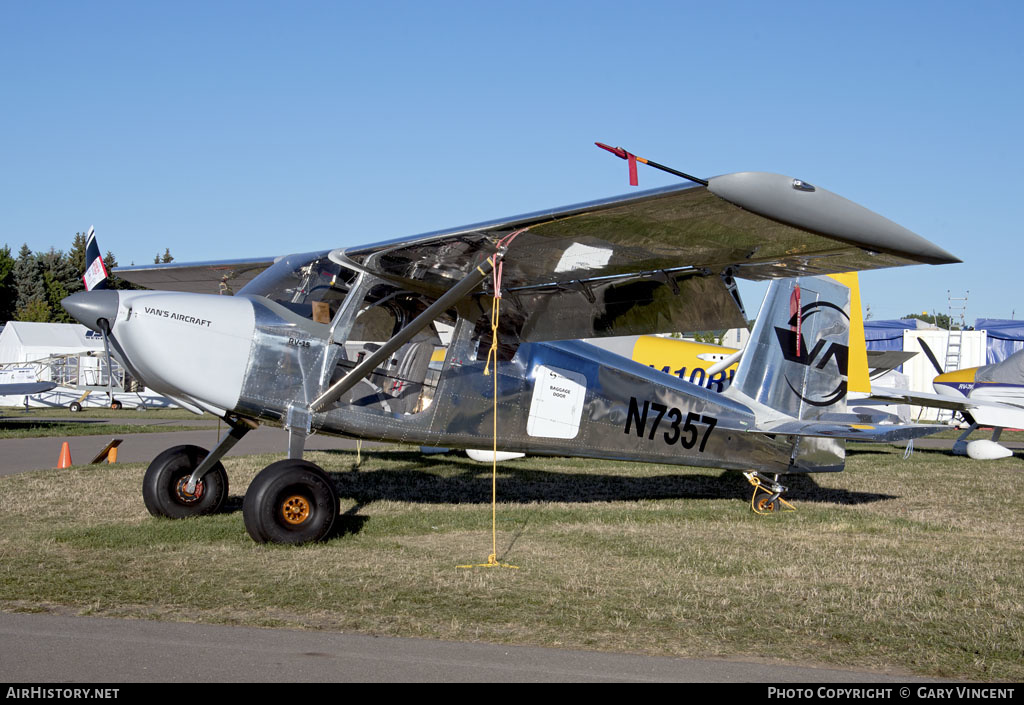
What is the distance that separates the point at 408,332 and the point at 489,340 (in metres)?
1.58

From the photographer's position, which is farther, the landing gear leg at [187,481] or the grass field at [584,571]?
the landing gear leg at [187,481]

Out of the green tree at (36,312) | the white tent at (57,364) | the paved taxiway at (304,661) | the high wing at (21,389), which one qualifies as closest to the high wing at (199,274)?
the paved taxiway at (304,661)

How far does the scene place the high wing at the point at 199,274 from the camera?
10.3 m

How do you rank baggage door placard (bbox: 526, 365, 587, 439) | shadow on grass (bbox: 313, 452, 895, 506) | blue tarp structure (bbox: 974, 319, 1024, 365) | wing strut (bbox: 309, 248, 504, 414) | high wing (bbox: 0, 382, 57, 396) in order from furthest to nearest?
blue tarp structure (bbox: 974, 319, 1024, 365) → high wing (bbox: 0, 382, 57, 396) → shadow on grass (bbox: 313, 452, 895, 506) → baggage door placard (bbox: 526, 365, 587, 439) → wing strut (bbox: 309, 248, 504, 414)

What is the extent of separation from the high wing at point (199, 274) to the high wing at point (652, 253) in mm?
624

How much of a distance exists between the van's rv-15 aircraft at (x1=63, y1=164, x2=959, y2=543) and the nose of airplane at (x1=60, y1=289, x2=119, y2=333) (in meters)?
0.01

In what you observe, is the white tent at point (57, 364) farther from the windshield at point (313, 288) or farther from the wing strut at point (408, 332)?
the wing strut at point (408, 332)

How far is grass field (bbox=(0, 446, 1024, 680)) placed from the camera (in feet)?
15.9

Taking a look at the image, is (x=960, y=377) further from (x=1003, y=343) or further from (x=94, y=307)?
(x=94, y=307)

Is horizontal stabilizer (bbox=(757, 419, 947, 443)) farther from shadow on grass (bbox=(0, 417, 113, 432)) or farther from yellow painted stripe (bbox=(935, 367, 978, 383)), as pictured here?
shadow on grass (bbox=(0, 417, 113, 432))

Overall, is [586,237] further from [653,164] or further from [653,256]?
[653,164]

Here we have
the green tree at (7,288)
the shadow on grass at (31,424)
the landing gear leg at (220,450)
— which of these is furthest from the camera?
the green tree at (7,288)

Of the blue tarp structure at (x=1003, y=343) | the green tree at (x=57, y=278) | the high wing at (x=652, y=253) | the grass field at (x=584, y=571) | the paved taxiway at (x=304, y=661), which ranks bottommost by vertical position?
the grass field at (x=584, y=571)

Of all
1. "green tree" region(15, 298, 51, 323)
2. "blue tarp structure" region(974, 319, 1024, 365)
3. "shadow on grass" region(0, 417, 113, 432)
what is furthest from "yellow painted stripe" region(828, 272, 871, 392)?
"green tree" region(15, 298, 51, 323)
